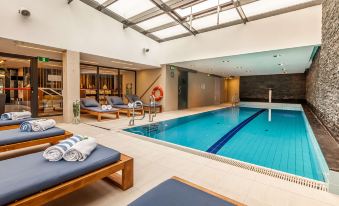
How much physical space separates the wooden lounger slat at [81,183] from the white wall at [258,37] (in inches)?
217

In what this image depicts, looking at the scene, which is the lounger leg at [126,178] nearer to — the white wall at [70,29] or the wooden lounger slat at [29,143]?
the wooden lounger slat at [29,143]

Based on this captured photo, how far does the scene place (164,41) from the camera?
321 inches

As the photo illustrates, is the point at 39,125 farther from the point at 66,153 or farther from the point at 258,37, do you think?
the point at 258,37

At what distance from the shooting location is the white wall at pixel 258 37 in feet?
15.5

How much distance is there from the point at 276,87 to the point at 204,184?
15.1m

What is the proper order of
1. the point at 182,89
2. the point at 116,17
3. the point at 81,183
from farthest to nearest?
the point at 182,89 → the point at 116,17 → the point at 81,183

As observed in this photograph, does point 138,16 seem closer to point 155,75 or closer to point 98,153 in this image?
point 155,75

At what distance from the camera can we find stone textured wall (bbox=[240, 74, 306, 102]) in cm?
1327

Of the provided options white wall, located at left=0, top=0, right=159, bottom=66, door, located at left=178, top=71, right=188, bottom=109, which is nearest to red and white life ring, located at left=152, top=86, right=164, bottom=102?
door, located at left=178, top=71, right=188, bottom=109

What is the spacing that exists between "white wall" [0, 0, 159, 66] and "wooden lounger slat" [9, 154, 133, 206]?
4.50 m

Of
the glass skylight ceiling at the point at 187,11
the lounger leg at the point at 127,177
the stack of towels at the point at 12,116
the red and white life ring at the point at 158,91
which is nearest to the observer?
the lounger leg at the point at 127,177

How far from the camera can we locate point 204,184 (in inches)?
78.1

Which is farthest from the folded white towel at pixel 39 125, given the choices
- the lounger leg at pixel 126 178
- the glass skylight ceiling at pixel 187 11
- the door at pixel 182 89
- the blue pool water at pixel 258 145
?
the door at pixel 182 89

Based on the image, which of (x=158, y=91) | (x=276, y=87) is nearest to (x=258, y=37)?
(x=158, y=91)
